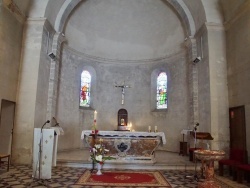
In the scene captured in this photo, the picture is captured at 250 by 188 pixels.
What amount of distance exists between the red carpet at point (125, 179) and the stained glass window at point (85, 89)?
6482 mm

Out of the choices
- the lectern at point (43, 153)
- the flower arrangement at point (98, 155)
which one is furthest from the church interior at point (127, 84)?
the flower arrangement at point (98, 155)

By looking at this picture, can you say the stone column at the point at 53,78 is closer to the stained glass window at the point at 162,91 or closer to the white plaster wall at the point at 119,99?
the white plaster wall at the point at 119,99

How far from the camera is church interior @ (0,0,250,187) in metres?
7.95

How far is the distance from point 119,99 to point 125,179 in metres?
7.72

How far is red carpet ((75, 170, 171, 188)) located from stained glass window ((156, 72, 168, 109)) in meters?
6.49

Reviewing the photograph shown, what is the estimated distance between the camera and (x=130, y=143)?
8.55m

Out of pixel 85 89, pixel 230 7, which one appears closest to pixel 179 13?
pixel 230 7

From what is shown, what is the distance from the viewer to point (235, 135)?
27.6ft

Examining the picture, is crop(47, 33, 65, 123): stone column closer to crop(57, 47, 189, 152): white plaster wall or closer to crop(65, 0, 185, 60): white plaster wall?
crop(57, 47, 189, 152): white plaster wall

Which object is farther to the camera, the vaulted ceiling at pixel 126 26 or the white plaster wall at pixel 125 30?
the white plaster wall at pixel 125 30

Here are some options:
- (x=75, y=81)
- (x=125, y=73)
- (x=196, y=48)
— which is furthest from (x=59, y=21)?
(x=196, y=48)

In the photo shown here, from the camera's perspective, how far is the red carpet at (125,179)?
19.6 feet

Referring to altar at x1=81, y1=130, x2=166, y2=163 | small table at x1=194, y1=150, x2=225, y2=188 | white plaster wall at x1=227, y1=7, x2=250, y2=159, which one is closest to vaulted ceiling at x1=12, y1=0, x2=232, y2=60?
white plaster wall at x1=227, y1=7, x2=250, y2=159

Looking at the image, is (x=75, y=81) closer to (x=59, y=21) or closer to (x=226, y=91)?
(x=59, y=21)
